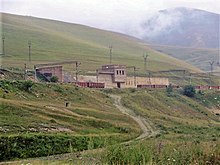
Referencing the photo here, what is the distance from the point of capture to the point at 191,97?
76.6 metres

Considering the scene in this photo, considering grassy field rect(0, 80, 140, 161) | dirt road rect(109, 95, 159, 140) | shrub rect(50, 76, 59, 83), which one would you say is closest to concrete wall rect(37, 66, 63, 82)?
shrub rect(50, 76, 59, 83)

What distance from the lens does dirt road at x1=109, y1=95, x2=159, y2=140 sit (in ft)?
131

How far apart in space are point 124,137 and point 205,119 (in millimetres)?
29211

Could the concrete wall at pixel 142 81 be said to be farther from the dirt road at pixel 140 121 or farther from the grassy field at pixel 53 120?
the grassy field at pixel 53 120

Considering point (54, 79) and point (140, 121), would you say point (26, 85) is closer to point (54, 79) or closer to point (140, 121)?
point (140, 121)

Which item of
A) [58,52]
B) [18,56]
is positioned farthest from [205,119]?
[58,52]

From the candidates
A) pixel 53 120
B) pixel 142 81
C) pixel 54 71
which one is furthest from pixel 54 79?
pixel 142 81

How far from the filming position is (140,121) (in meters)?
47.1

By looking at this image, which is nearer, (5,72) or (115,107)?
(115,107)

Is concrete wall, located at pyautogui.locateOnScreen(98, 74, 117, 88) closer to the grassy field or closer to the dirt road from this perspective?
the dirt road

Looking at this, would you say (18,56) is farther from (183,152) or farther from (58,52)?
(183,152)

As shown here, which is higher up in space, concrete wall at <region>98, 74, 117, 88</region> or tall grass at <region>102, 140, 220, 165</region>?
tall grass at <region>102, 140, 220, 165</region>

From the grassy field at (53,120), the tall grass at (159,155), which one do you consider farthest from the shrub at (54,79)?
the tall grass at (159,155)

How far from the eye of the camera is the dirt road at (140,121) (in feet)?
131
